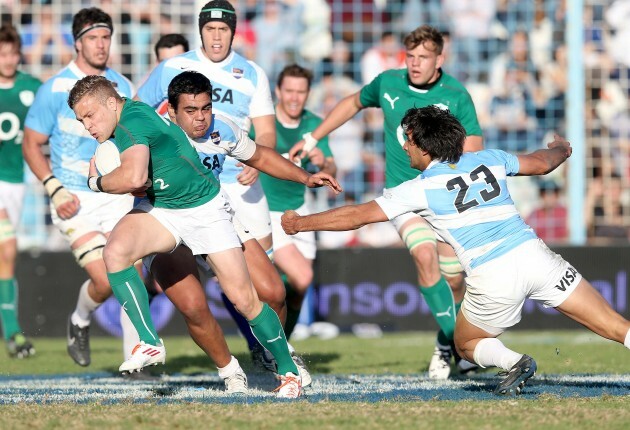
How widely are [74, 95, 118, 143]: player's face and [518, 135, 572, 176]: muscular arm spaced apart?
2682 mm

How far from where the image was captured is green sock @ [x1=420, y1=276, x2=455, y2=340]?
9305 mm

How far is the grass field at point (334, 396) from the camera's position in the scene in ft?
20.4

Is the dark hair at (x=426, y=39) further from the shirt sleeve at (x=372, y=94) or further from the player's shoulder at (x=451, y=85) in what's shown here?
the shirt sleeve at (x=372, y=94)

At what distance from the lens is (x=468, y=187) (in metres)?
7.17

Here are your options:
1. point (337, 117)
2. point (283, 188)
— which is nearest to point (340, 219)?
point (337, 117)

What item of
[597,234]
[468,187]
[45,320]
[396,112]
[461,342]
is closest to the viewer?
[468,187]

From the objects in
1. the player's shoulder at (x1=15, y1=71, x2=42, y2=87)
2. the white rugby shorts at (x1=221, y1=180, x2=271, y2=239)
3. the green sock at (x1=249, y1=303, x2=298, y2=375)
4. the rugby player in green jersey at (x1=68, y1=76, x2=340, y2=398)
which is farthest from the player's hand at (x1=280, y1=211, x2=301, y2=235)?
the player's shoulder at (x1=15, y1=71, x2=42, y2=87)

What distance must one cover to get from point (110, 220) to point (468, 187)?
381cm

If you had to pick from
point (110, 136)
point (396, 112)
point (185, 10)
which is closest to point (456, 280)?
point (396, 112)

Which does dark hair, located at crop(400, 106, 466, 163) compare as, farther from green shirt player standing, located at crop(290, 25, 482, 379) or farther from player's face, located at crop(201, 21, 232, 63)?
player's face, located at crop(201, 21, 232, 63)

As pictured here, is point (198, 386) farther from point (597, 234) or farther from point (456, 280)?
point (597, 234)

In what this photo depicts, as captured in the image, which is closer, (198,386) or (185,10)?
(198,386)

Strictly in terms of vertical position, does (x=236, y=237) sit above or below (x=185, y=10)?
below

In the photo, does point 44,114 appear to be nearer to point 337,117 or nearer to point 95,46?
point 95,46
